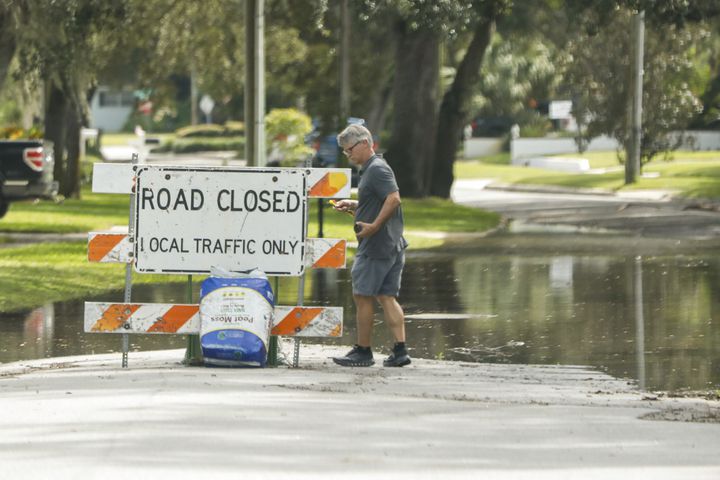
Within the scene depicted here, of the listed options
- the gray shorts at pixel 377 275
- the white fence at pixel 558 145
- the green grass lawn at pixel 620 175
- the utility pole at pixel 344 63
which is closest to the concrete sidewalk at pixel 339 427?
the gray shorts at pixel 377 275

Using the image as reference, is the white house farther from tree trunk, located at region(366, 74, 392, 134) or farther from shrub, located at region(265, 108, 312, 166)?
shrub, located at region(265, 108, 312, 166)

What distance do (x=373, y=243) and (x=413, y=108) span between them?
2680 centimetres

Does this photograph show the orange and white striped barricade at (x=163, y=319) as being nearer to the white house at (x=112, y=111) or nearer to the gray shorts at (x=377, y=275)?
the gray shorts at (x=377, y=275)

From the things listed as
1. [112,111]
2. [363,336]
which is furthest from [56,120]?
[112,111]

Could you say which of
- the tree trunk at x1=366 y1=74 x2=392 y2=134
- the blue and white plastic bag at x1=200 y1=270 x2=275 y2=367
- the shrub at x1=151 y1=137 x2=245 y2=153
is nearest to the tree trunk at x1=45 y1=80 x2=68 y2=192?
the tree trunk at x1=366 y1=74 x2=392 y2=134

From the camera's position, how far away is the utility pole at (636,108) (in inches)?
1774

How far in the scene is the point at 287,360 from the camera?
12828 millimetres

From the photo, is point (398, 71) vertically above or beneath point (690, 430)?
above

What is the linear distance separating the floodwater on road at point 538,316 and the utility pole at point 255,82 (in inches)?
166

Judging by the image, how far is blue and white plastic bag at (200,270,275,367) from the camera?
1196cm

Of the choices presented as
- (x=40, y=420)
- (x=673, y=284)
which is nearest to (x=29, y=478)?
(x=40, y=420)

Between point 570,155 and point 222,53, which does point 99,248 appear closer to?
point 222,53

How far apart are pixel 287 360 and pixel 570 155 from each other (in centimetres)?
5528

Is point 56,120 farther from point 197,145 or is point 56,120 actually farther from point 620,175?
point 197,145
